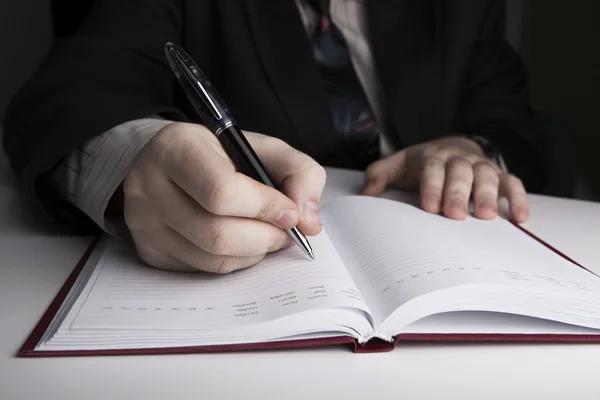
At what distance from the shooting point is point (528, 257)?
64cm

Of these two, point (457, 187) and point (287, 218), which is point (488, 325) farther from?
point (457, 187)

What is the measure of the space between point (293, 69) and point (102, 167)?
0.42m

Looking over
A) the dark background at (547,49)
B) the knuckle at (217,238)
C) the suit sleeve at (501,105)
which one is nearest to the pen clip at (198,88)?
the knuckle at (217,238)

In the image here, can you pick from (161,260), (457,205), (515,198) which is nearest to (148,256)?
(161,260)

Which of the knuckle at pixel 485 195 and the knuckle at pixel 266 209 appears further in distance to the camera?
the knuckle at pixel 485 195

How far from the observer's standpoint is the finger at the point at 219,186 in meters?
0.50

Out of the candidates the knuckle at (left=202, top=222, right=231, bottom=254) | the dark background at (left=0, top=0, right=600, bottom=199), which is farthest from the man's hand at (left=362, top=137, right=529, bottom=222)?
the dark background at (left=0, top=0, right=600, bottom=199)

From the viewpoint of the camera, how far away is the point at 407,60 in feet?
3.50

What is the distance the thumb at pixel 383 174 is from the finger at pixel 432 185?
0.07 m

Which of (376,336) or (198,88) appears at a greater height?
(198,88)

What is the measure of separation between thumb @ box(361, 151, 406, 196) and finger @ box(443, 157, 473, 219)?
9 cm

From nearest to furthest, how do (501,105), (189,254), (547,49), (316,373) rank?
(316,373), (189,254), (501,105), (547,49)

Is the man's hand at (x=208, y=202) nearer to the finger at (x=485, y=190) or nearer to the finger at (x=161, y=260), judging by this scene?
the finger at (x=161, y=260)

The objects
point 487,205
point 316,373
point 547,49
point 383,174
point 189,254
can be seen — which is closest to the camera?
point 316,373
